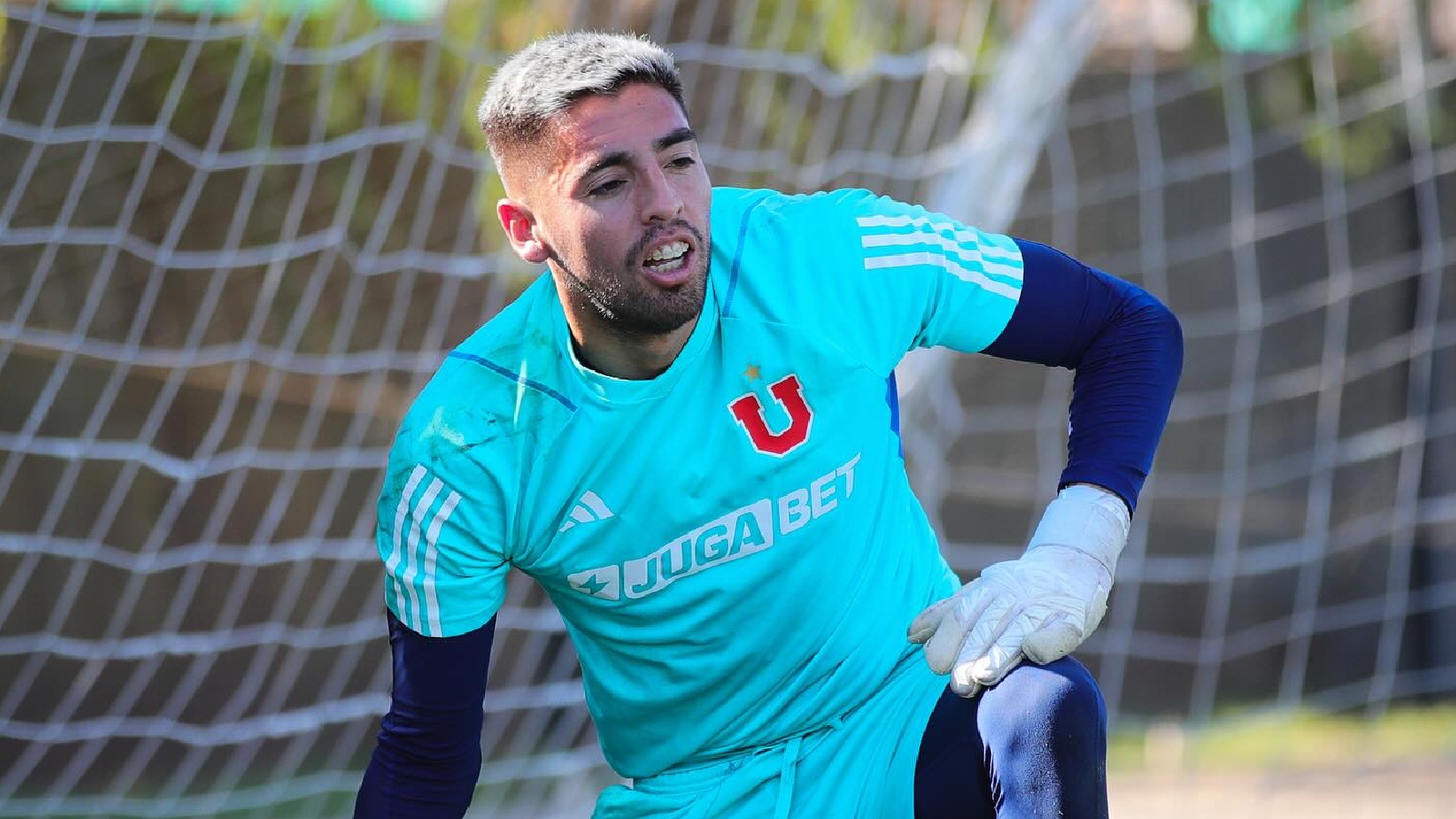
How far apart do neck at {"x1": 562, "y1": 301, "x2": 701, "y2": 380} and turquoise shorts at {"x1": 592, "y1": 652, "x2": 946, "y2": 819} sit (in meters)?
0.58

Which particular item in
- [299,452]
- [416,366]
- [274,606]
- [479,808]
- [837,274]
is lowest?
[479,808]

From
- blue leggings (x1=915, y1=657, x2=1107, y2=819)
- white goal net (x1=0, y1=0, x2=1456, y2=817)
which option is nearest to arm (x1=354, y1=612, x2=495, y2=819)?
blue leggings (x1=915, y1=657, x2=1107, y2=819)

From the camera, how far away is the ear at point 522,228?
7.73 feet

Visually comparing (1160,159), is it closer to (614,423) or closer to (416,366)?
(416,366)

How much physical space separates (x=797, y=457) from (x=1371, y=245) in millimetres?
4384

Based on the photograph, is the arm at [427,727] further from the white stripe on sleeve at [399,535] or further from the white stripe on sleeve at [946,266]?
the white stripe on sleeve at [946,266]

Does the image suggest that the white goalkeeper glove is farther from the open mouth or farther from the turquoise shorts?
the open mouth

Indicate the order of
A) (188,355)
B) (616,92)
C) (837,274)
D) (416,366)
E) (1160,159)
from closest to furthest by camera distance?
(616,92), (837,274), (188,355), (416,366), (1160,159)

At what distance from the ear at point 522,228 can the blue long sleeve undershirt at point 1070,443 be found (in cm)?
52

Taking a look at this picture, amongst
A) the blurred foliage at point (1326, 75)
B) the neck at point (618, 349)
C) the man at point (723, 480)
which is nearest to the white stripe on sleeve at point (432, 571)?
the man at point (723, 480)

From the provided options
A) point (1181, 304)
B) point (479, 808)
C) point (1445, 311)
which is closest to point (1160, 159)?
point (1181, 304)

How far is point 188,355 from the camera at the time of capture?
14.2 feet

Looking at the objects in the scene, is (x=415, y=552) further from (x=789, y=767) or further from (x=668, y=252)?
(x=789, y=767)

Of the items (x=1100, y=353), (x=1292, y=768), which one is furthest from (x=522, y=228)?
(x=1292, y=768)
